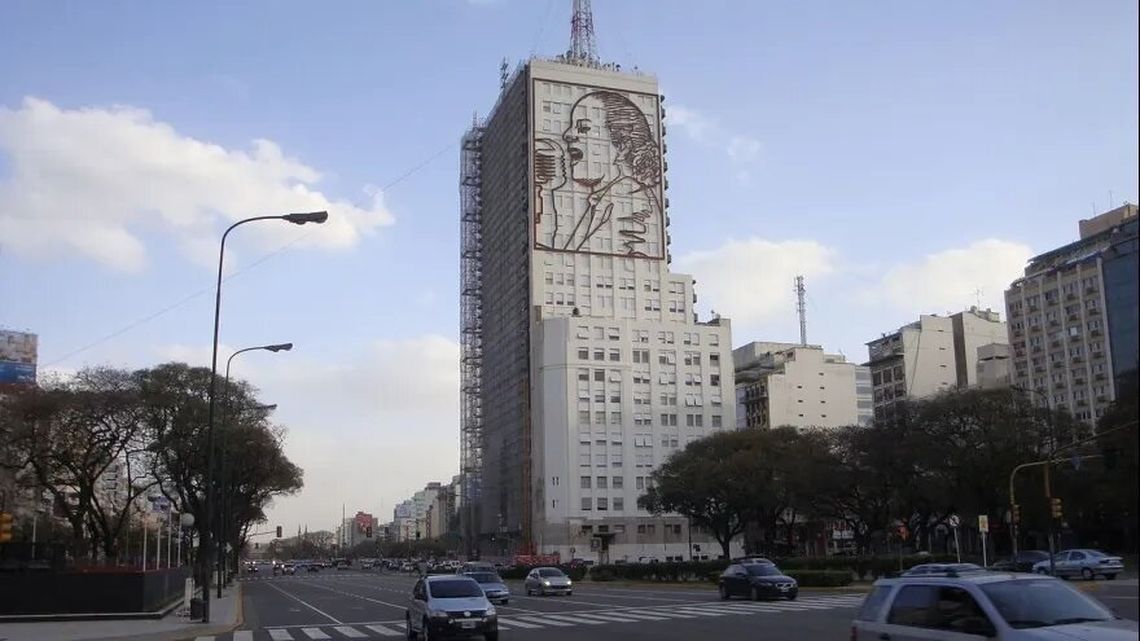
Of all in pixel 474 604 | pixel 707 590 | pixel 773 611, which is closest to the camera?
pixel 474 604

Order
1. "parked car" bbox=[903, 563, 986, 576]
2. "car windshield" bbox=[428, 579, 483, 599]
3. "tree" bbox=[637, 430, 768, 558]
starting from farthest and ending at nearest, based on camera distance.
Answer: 1. "tree" bbox=[637, 430, 768, 558]
2. "car windshield" bbox=[428, 579, 483, 599]
3. "parked car" bbox=[903, 563, 986, 576]

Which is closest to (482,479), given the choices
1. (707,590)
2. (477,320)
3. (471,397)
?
(471,397)

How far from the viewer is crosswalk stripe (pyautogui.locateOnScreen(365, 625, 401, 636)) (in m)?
28.3

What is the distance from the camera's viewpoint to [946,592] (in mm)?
10758

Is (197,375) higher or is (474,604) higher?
(197,375)

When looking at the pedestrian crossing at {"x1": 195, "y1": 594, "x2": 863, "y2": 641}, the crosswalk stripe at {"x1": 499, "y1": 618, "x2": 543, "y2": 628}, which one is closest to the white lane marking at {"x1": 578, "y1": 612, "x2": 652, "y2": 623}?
the pedestrian crossing at {"x1": 195, "y1": 594, "x2": 863, "y2": 641}

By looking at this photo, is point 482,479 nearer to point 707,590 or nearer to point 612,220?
point 612,220

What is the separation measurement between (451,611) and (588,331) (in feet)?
353

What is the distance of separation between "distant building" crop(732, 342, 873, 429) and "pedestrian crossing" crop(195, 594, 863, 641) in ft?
419

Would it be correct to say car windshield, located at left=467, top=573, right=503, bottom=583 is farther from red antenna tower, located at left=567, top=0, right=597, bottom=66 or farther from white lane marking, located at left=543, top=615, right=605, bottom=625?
red antenna tower, located at left=567, top=0, right=597, bottom=66

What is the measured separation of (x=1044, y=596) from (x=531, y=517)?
392 ft

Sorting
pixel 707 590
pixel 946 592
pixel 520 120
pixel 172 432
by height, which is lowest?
pixel 707 590

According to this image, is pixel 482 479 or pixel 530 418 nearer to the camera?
pixel 530 418

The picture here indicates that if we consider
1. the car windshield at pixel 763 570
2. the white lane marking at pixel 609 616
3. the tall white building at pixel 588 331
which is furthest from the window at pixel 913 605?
the tall white building at pixel 588 331
